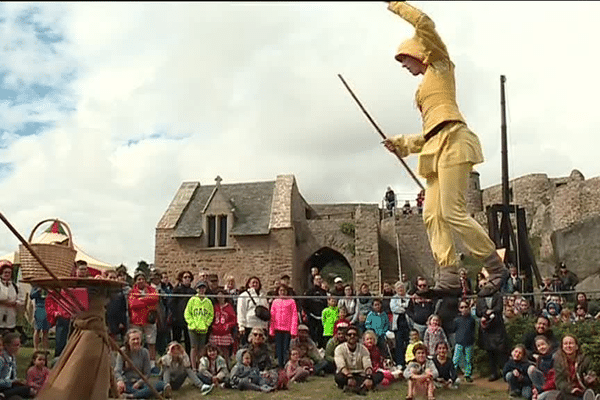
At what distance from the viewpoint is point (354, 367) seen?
915 cm

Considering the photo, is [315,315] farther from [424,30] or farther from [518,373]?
[424,30]

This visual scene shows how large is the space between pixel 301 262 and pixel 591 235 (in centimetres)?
1264

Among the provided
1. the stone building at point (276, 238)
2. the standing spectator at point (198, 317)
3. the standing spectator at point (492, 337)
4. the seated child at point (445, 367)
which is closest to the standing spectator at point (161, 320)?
the standing spectator at point (198, 317)

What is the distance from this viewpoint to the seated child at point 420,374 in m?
8.54

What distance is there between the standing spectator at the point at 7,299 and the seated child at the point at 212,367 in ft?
7.51

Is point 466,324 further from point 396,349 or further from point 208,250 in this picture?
point 208,250

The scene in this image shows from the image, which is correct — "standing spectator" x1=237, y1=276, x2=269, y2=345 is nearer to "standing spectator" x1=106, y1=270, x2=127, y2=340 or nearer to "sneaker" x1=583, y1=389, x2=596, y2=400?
"standing spectator" x1=106, y1=270, x2=127, y2=340

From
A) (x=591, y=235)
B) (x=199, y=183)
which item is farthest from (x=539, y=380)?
(x=199, y=183)

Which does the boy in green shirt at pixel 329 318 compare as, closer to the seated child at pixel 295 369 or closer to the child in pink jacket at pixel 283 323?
the child in pink jacket at pixel 283 323

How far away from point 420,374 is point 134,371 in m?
3.29

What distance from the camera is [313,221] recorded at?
101 ft

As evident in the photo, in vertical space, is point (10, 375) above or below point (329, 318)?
below

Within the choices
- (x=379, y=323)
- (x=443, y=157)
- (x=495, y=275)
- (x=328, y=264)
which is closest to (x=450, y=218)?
(x=443, y=157)

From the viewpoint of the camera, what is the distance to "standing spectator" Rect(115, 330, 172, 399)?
8.29m
